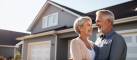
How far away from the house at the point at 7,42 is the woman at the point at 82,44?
91.7ft

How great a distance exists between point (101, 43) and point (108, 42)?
5.4 inches

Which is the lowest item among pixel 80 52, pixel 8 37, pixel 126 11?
pixel 80 52

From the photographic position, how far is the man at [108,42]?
2062 millimetres

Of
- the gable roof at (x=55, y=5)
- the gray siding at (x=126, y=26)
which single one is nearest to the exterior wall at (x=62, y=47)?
the gable roof at (x=55, y=5)

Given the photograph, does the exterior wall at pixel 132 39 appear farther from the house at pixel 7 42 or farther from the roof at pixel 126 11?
the house at pixel 7 42

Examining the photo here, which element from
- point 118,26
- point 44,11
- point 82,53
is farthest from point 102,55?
point 44,11

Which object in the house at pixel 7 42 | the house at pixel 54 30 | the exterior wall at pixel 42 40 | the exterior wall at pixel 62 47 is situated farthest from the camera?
the house at pixel 7 42

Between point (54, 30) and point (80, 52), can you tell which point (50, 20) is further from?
point (80, 52)

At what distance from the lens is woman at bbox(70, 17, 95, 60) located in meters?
2.32

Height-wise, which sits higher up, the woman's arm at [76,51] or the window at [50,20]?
the window at [50,20]

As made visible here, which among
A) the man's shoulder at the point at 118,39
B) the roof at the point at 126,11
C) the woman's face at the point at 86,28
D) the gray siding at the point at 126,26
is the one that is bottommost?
the man's shoulder at the point at 118,39

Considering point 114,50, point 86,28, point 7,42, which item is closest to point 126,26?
point 86,28

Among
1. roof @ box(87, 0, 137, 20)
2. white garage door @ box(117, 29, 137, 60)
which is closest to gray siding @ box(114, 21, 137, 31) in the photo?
white garage door @ box(117, 29, 137, 60)

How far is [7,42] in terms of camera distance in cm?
3078
